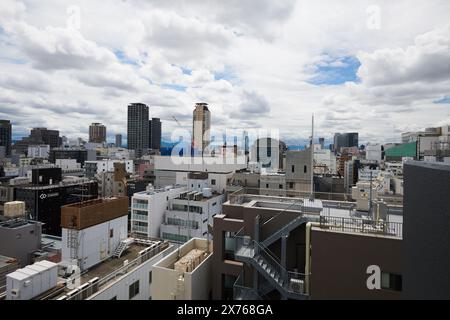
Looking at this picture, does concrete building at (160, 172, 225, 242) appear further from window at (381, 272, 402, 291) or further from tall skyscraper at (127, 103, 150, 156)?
tall skyscraper at (127, 103, 150, 156)

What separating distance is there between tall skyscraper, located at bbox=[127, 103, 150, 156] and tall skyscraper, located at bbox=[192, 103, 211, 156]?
86588mm

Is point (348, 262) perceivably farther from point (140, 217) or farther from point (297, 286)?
point (140, 217)

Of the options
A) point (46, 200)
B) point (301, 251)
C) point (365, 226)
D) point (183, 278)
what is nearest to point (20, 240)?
point (183, 278)

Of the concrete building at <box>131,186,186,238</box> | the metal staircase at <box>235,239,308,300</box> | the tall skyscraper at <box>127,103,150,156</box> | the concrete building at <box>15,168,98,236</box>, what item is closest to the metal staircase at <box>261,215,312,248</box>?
the metal staircase at <box>235,239,308,300</box>

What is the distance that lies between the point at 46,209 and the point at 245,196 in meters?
38.2

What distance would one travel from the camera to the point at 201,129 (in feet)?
260

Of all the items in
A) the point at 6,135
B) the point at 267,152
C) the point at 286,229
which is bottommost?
the point at 286,229

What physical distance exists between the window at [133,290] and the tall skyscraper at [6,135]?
156025 millimetres

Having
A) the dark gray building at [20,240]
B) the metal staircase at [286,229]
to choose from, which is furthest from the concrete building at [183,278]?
the dark gray building at [20,240]

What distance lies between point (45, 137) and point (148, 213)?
158700mm

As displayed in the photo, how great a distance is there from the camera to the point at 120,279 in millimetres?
10273

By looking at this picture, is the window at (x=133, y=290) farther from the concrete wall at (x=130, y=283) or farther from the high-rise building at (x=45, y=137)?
the high-rise building at (x=45, y=137)
